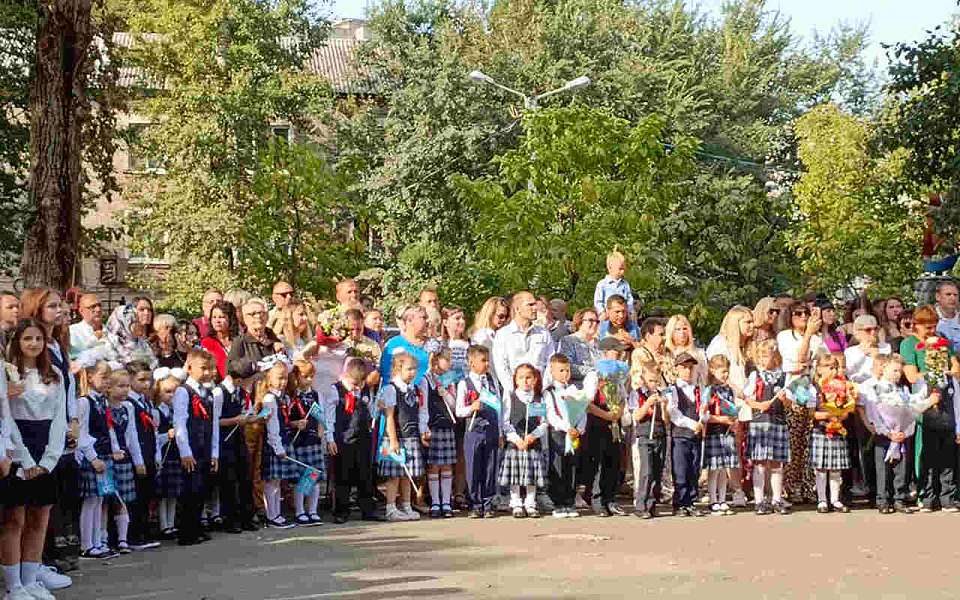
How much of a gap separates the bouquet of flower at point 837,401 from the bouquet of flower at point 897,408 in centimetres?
26

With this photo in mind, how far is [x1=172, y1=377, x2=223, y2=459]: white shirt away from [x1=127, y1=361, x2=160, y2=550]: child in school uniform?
7.2 inches

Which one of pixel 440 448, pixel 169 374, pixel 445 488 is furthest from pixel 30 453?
pixel 445 488

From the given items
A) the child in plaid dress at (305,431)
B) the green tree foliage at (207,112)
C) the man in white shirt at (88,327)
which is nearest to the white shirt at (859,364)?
the child in plaid dress at (305,431)

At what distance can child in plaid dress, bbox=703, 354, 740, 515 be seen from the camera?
14125 millimetres

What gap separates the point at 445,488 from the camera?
13977 mm

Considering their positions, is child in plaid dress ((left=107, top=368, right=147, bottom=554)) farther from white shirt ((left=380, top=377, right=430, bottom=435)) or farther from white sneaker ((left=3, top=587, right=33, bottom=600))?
white shirt ((left=380, top=377, right=430, bottom=435))

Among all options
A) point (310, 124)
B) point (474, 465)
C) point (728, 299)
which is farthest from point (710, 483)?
point (310, 124)

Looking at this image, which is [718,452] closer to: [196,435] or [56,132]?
[196,435]

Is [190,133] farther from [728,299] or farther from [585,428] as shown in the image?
[585,428]

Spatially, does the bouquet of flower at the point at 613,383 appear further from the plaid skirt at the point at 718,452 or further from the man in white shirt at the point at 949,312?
the man in white shirt at the point at 949,312

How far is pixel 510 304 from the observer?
1523 centimetres

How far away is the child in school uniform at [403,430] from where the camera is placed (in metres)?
13.7

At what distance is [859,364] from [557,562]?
5651mm

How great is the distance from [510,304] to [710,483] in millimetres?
2698
